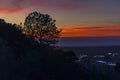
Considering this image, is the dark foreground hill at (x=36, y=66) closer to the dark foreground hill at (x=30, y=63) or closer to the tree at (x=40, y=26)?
the dark foreground hill at (x=30, y=63)

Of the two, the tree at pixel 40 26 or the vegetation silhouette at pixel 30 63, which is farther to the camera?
the tree at pixel 40 26

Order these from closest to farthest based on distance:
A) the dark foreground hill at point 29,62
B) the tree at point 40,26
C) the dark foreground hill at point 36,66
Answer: the dark foreground hill at point 36,66 → the dark foreground hill at point 29,62 → the tree at point 40,26

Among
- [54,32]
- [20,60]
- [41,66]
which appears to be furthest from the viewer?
[54,32]

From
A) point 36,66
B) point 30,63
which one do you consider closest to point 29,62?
point 30,63

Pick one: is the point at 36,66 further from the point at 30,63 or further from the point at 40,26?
the point at 40,26

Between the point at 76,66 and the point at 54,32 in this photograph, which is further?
the point at 54,32

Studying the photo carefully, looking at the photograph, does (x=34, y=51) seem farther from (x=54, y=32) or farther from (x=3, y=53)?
(x=54, y=32)

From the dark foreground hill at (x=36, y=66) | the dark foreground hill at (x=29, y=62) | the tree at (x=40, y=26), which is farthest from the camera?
the tree at (x=40, y=26)

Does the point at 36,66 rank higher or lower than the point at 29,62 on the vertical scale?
lower

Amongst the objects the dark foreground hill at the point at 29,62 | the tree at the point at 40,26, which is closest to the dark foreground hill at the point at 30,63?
the dark foreground hill at the point at 29,62

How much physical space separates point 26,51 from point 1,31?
14.6 ft

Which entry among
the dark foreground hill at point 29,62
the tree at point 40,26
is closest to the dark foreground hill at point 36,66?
the dark foreground hill at point 29,62

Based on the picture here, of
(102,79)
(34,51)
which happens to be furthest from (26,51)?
(102,79)

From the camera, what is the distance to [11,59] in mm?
38719
